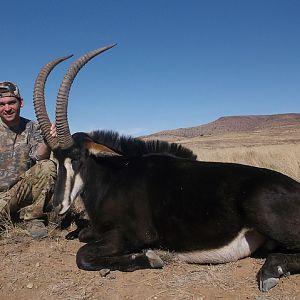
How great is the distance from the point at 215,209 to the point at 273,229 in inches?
24.3

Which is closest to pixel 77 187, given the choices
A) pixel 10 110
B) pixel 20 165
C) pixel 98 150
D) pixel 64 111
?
pixel 98 150

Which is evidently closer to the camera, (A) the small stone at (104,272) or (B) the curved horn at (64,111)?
(A) the small stone at (104,272)

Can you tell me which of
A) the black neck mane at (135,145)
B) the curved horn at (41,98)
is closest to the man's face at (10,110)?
the curved horn at (41,98)

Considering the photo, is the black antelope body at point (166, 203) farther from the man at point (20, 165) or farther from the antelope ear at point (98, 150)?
the man at point (20, 165)

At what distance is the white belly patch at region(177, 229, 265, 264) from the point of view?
4238 millimetres

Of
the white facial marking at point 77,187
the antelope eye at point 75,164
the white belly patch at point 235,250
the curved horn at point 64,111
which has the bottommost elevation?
the white belly patch at point 235,250

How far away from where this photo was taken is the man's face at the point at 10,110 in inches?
258

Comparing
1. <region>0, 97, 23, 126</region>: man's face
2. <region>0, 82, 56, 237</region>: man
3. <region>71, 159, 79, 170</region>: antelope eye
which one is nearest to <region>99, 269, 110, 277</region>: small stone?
<region>71, 159, 79, 170</region>: antelope eye

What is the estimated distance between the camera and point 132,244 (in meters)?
4.65

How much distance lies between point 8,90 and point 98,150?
87.9 inches

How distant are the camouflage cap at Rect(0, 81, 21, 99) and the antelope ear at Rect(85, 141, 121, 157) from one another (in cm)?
202

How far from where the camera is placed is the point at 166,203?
4.61m

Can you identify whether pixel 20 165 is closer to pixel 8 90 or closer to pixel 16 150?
pixel 16 150

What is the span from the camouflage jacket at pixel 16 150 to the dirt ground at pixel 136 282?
187cm
